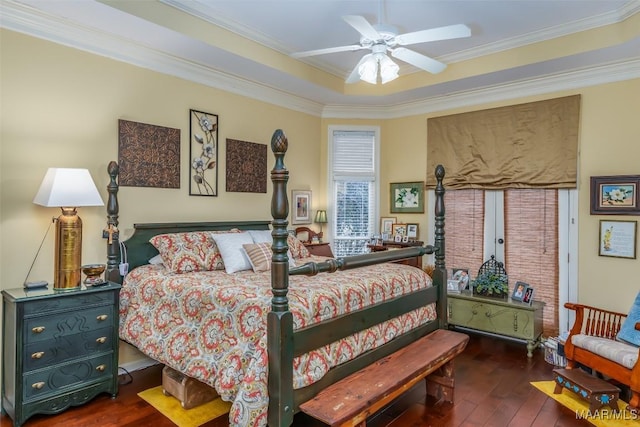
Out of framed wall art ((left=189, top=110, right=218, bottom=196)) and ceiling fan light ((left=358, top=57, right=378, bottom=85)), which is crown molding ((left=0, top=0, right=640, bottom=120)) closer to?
framed wall art ((left=189, top=110, right=218, bottom=196))

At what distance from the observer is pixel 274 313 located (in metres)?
1.99

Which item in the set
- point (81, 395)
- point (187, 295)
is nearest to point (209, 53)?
point (187, 295)

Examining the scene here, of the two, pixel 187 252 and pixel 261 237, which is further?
pixel 261 237

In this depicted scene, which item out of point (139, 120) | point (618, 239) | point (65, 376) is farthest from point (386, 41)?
point (65, 376)

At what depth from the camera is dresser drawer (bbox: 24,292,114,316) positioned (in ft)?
8.09

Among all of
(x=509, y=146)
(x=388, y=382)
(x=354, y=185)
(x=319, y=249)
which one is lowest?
(x=388, y=382)

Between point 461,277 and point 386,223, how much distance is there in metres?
1.23

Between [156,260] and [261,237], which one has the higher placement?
[261,237]

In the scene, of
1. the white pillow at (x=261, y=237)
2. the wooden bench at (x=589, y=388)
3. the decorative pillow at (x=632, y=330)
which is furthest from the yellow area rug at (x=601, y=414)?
the white pillow at (x=261, y=237)

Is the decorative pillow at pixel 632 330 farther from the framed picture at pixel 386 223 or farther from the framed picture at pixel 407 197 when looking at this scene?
the framed picture at pixel 386 223

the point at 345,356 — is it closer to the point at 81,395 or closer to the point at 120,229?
the point at 81,395

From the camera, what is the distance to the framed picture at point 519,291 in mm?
4004

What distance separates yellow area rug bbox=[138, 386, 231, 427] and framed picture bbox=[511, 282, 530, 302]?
304cm

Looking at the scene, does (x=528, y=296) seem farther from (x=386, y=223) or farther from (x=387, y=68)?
(x=387, y=68)
